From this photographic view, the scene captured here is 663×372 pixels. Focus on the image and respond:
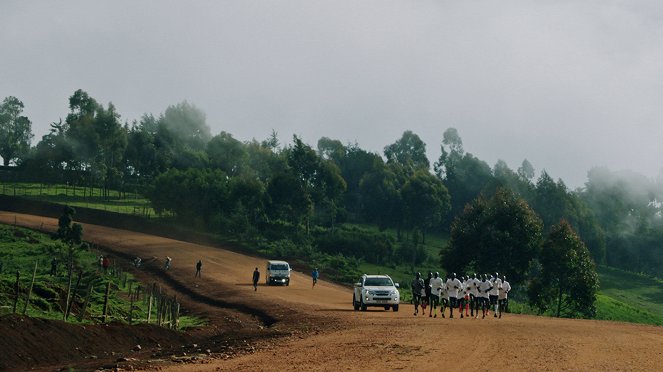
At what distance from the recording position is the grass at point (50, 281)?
35188 millimetres

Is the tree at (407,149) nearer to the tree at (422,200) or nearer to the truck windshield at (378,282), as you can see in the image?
the tree at (422,200)

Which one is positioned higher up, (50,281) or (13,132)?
(13,132)

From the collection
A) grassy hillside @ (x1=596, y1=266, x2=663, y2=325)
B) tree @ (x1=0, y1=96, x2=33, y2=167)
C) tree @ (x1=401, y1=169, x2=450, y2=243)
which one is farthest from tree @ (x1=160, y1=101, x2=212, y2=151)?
grassy hillside @ (x1=596, y1=266, x2=663, y2=325)

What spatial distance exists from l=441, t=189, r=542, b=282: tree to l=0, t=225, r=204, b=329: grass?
29299mm

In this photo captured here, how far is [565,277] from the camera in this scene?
241 feet

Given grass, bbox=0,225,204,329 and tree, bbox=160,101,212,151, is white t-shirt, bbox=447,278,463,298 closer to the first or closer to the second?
grass, bbox=0,225,204,329

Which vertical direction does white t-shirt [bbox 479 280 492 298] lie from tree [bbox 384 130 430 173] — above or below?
below

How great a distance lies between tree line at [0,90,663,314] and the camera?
109 m

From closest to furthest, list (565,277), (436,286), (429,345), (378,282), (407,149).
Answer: (429,345) → (436,286) → (378,282) → (565,277) → (407,149)

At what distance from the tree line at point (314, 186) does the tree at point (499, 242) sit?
29 centimetres

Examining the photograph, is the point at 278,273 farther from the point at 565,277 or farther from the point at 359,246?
the point at 359,246

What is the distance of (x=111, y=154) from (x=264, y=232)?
32.6 metres

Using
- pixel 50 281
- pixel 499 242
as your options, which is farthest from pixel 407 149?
pixel 50 281

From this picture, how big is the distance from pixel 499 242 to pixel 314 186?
47.3 metres
